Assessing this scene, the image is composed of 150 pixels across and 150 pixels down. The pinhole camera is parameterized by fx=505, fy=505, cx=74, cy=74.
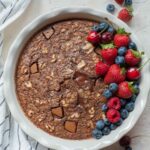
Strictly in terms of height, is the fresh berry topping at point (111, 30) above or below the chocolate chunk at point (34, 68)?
below

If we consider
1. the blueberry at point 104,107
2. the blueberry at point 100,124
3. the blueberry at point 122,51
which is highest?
the blueberry at point 122,51

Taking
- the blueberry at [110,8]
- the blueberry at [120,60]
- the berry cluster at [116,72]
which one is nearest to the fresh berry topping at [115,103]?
the berry cluster at [116,72]

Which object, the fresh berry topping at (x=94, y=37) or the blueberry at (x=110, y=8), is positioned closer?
the fresh berry topping at (x=94, y=37)

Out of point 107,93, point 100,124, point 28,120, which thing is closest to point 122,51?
point 107,93

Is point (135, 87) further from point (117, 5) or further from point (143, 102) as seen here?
point (117, 5)

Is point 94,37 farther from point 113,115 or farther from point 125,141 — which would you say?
point 125,141

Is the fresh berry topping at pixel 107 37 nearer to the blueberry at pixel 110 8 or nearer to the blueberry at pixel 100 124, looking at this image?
the blueberry at pixel 110 8
